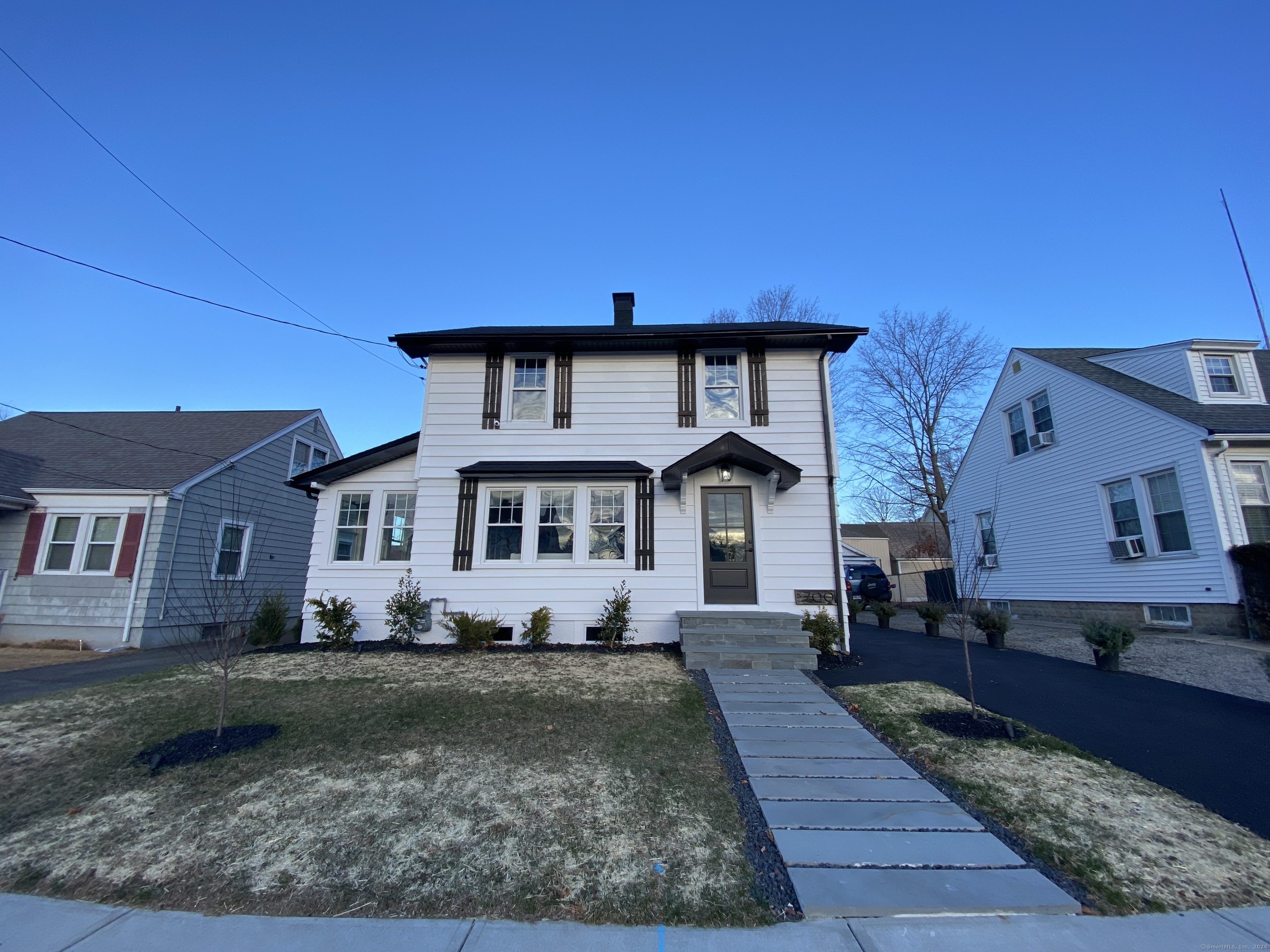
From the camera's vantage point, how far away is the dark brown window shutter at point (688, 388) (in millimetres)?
10102

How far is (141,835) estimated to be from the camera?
11.4ft

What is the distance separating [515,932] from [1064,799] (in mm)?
3924

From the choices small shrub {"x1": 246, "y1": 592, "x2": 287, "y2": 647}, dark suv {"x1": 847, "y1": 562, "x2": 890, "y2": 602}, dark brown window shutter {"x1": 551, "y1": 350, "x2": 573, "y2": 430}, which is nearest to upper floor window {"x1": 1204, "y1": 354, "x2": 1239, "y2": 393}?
dark suv {"x1": 847, "y1": 562, "x2": 890, "y2": 602}

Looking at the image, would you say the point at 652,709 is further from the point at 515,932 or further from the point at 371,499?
the point at 371,499

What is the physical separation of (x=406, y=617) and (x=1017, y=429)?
701 inches

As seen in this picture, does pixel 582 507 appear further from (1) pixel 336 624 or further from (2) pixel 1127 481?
(2) pixel 1127 481

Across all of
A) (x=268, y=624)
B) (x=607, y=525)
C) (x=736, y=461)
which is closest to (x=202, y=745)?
(x=607, y=525)

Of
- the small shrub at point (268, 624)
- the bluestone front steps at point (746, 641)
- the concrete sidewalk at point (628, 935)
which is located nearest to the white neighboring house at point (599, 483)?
the bluestone front steps at point (746, 641)

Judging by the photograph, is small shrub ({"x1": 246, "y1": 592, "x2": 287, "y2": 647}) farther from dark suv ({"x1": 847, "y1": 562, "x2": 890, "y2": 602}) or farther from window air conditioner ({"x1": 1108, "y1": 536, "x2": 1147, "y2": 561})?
dark suv ({"x1": 847, "y1": 562, "x2": 890, "y2": 602})

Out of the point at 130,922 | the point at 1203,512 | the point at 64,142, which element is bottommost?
the point at 130,922

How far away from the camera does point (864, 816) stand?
146 inches

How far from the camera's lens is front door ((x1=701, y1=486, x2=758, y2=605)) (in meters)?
9.44

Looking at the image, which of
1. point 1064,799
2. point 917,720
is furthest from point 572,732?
point 1064,799

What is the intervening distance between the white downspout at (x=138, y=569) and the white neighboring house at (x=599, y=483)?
5.85 meters
